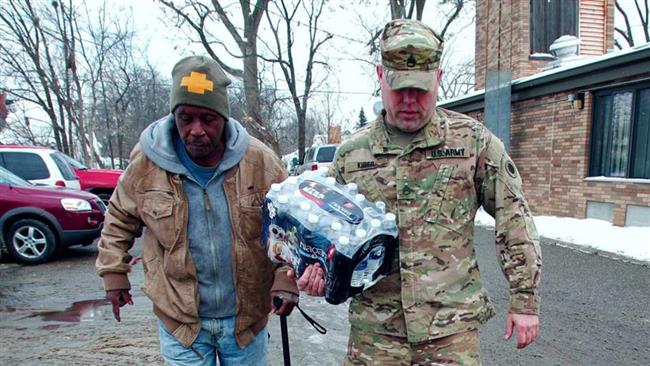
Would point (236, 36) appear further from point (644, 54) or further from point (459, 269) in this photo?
point (459, 269)

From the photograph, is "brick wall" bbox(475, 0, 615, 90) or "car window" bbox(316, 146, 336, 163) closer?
"brick wall" bbox(475, 0, 615, 90)

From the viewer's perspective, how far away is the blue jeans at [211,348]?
6.34ft

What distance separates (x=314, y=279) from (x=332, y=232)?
0.64 feet

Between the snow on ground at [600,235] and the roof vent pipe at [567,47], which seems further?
the roof vent pipe at [567,47]

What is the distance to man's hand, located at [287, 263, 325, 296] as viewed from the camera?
160 cm

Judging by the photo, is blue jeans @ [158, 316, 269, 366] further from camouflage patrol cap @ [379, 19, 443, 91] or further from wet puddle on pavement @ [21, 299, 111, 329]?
wet puddle on pavement @ [21, 299, 111, 329]

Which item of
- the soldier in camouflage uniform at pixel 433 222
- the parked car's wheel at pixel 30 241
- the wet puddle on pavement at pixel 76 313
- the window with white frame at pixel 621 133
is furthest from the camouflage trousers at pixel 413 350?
the window with white frame at pixel 621 133

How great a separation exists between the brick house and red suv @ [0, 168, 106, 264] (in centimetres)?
909

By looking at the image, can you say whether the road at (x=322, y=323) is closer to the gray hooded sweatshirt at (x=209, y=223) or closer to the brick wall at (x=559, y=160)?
the gray hooded sweatshirt at (x=209, y=223)

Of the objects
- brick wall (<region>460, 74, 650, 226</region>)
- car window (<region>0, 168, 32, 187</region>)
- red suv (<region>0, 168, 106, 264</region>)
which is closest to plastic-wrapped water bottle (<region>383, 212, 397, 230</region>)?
red suv (<region>0, 168, 106, 264</region>)

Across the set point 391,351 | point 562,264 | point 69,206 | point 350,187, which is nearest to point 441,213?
point 350,187

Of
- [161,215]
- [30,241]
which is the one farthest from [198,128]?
[30,241]

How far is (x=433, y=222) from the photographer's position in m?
1.79

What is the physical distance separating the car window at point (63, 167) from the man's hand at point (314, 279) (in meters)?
8.97
